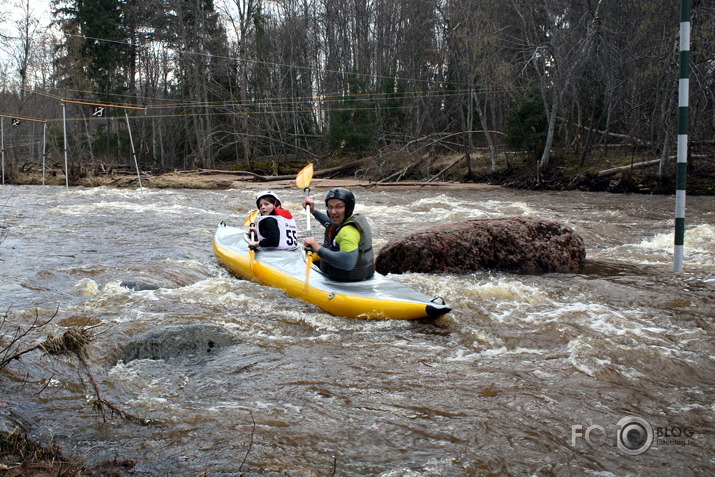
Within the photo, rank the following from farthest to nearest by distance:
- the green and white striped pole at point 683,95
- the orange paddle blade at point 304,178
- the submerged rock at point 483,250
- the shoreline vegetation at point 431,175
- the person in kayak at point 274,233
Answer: the shoreline vegetation at point 431,175
the orange paddle blade at point 304,178
the person in kayak at point 274,233
the submerged rock at point 483,250
the green and white striped pole at point 683,95

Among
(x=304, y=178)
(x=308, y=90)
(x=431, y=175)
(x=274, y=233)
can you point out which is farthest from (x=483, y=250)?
(x=308, y=90)

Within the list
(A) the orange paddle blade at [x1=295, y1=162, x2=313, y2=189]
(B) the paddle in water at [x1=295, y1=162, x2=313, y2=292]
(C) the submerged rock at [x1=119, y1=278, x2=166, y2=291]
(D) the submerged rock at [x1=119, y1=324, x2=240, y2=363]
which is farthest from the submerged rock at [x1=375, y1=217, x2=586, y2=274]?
(D) the submerged rock at [x1=119, y1=324, x2=240, y2=363]

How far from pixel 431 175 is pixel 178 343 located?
16585 millimetres

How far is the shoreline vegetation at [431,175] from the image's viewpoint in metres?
14.2

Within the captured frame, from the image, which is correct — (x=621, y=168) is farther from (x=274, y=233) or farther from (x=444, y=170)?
(x=274, y=233)

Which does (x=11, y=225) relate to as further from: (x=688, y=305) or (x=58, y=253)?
(x=688, y=305)

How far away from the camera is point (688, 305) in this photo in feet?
16.4

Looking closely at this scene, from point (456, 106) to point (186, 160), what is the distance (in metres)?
14.1

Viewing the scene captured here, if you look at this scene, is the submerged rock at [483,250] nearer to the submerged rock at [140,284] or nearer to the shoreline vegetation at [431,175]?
the submerged rock at [140,284]

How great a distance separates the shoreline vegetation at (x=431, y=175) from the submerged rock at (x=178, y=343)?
12746mm

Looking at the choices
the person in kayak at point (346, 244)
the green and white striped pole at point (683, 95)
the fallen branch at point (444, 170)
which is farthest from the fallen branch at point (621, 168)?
the person in kayak at point (346, 244)

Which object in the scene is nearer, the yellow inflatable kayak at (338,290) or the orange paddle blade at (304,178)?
the yellow inflatable kayak at (338,290)

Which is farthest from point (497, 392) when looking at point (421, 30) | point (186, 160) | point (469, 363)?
point (186, 160)

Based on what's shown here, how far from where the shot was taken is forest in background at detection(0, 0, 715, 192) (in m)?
18.0
